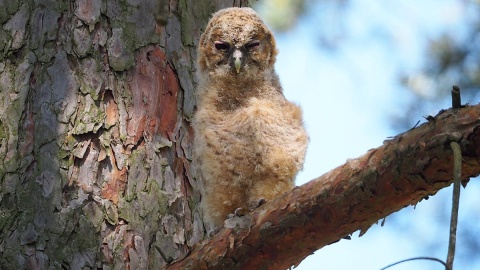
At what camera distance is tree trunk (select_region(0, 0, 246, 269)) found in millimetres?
3145

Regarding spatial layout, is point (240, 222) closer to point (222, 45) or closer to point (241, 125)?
point (241, 125)

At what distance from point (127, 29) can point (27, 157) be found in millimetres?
676

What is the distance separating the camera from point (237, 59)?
3279mm

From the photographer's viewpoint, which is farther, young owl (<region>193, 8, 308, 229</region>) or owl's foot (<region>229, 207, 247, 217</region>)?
young owl (<region>193, 8, 308, 229</region>)

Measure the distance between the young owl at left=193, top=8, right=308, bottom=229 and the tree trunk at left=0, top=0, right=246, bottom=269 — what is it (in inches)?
7.4

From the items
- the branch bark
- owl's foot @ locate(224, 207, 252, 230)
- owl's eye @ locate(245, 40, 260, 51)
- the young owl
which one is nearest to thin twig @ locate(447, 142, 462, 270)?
the branch bark

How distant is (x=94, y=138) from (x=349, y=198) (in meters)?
1.23

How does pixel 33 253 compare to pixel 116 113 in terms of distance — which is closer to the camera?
pixel 33 253

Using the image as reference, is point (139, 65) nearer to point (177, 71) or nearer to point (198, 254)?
point (177, 71)

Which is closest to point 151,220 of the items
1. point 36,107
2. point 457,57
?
point 36,107

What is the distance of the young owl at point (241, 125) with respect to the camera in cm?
310

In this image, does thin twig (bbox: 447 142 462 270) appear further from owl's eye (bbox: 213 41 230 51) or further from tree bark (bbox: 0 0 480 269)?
owl's eye (bbox: 213 41 230 51)

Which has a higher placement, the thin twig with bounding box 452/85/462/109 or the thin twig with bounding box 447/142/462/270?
the thin twig with bounding box 452/85/462/109

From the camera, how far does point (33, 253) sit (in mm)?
3072
